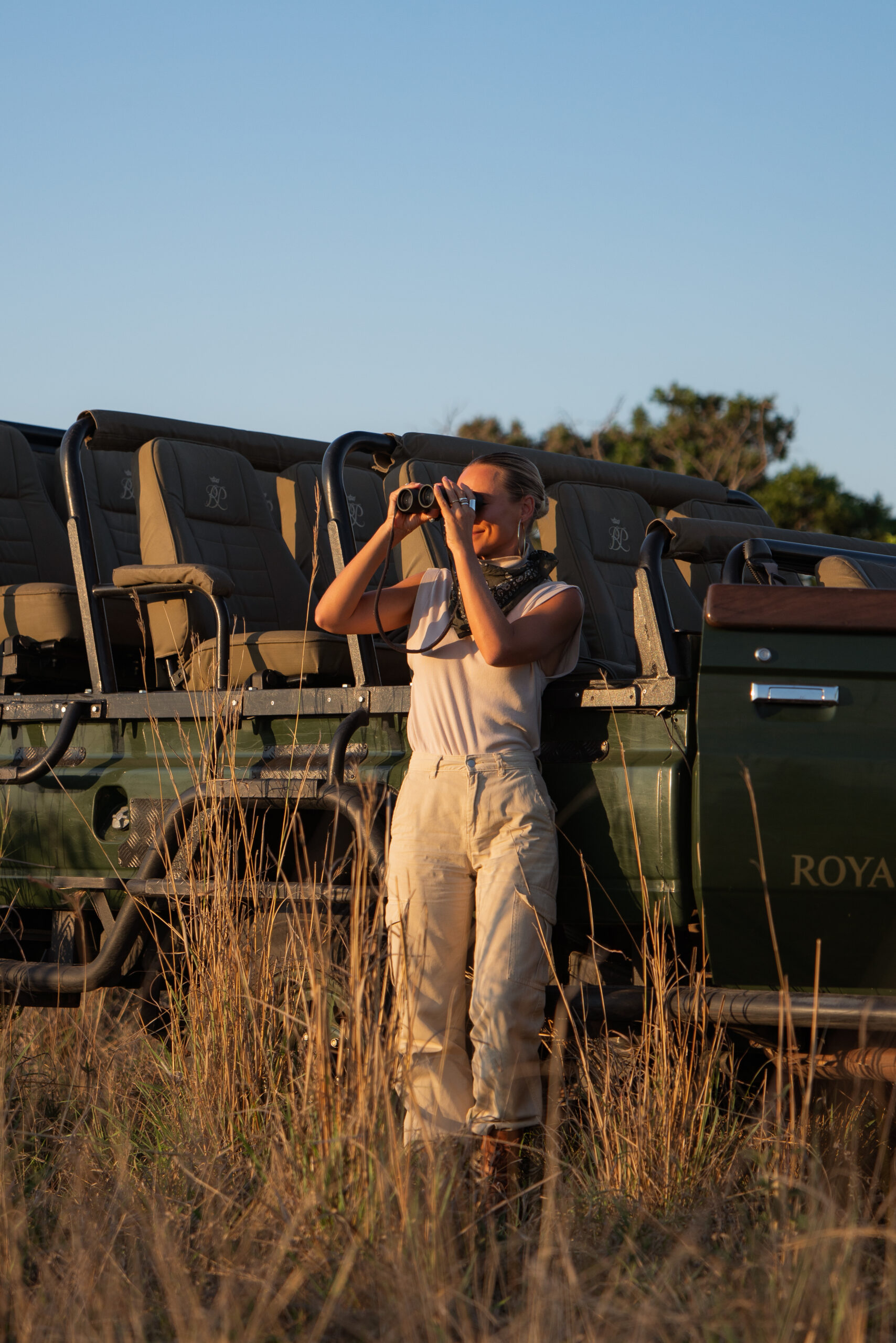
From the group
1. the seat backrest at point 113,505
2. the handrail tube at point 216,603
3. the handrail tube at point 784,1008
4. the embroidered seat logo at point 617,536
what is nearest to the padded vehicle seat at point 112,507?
the seat backrest at point 113,505

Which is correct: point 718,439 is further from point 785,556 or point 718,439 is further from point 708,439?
point 785,556

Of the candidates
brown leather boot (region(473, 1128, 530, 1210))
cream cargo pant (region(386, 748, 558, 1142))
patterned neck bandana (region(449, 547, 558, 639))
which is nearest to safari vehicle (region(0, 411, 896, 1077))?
cream cargo pant (region(386, 748, 558, 1142))

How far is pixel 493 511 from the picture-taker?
3.38 metres

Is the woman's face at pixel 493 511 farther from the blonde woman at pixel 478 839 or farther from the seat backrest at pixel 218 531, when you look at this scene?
the seat backrest at pixel 218 531

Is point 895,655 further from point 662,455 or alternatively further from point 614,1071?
point 662,455

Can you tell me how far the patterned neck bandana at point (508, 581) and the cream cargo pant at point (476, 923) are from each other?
1.20 feet

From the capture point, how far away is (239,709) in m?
3.92

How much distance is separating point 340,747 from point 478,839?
1.94 ft

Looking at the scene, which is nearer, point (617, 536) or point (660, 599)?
point (660, 599)

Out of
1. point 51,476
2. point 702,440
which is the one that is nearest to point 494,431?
point 702,440

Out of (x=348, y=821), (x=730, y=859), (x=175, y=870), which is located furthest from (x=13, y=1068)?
(x=730, y=859)

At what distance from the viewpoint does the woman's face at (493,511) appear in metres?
3.38

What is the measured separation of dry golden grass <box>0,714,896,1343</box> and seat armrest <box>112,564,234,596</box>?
30.8 inches

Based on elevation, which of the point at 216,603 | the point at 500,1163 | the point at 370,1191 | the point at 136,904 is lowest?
the point at 500,1163
